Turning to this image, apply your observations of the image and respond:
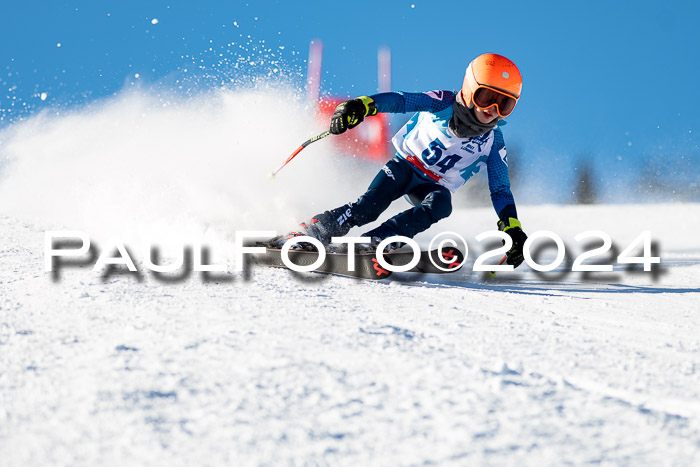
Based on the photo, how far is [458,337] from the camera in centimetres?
174

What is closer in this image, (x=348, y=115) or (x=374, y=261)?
(x=374, y=261)

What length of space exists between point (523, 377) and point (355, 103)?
2.43 m

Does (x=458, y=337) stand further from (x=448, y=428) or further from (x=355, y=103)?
(x=355, y=103)

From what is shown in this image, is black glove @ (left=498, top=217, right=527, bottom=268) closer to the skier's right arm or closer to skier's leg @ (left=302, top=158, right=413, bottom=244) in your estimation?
skier's leg @ (left=302, top=158, right=413, bottom=244)

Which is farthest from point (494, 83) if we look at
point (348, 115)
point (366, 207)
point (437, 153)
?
point (366, 207)

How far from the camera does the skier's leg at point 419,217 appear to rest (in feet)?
12.3

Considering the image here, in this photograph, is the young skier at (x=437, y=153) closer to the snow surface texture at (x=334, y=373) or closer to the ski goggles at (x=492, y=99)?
the ski goggles at (x=492, y=99)

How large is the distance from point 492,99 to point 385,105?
0.67 metres

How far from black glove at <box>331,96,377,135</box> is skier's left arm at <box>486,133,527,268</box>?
38.4 inches

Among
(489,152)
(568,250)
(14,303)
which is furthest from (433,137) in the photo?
(568,250)

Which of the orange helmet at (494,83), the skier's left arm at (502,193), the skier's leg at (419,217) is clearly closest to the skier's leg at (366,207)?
the skier's leg at (419,217)

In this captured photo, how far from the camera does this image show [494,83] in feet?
11.0

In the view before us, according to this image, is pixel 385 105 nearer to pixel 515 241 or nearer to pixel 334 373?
pixel 515 241

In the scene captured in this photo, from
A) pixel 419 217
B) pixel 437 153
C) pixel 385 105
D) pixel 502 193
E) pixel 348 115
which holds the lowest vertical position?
pixel 419 217
